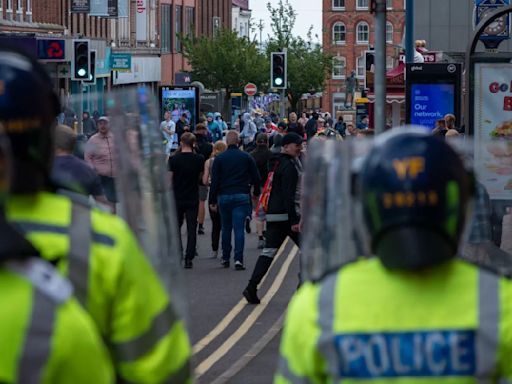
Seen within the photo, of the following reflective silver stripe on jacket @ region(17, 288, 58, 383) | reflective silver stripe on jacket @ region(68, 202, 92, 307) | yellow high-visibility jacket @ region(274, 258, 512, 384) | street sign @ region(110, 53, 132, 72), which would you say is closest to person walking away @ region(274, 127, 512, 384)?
yellow high-visibility jacket @ region(274, 258, 512, 384)

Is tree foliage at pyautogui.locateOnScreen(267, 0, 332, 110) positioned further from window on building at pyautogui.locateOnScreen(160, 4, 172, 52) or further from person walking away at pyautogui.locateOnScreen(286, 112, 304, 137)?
person walking away at pyautogui.locateOnScreen(286, 112, 304, 137)

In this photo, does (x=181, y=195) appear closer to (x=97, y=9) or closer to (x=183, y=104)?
(x=183, y=104)

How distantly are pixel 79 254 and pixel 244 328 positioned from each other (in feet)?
34.5

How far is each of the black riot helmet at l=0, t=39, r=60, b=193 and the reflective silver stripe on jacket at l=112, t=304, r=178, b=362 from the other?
410mm

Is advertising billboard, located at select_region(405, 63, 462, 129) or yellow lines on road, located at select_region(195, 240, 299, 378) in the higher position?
advertising billboard, located at select_region(405, 63, 462, 129)

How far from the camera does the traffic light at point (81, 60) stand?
105 ft

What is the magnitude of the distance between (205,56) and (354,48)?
69300mm

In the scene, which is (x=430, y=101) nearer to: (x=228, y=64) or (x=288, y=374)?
(x=288, y=374)

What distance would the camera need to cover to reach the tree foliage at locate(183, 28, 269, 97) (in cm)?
7275

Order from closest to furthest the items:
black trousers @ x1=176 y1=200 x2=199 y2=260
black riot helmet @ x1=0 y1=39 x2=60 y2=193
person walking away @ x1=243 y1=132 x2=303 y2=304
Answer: black riot helmet @ x1=0 y1=39 x2=60 y2=193
person walking away @ x1=243 y1=132 x2=303 y2=304
black trousers @ x1=176 y1=200 x2=199 y2=260

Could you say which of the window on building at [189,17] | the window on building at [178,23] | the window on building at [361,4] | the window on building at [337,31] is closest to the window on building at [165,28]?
the window on building at [178,23]

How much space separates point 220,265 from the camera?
19688mm

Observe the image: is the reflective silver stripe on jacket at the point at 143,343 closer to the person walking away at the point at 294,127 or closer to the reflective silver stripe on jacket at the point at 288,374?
the reflective silver stripe on jacket at the point at 288,374

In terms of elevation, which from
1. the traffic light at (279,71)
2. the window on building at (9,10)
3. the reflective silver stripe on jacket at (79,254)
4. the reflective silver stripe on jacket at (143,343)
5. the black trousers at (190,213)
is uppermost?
the window on building at (9,10)
